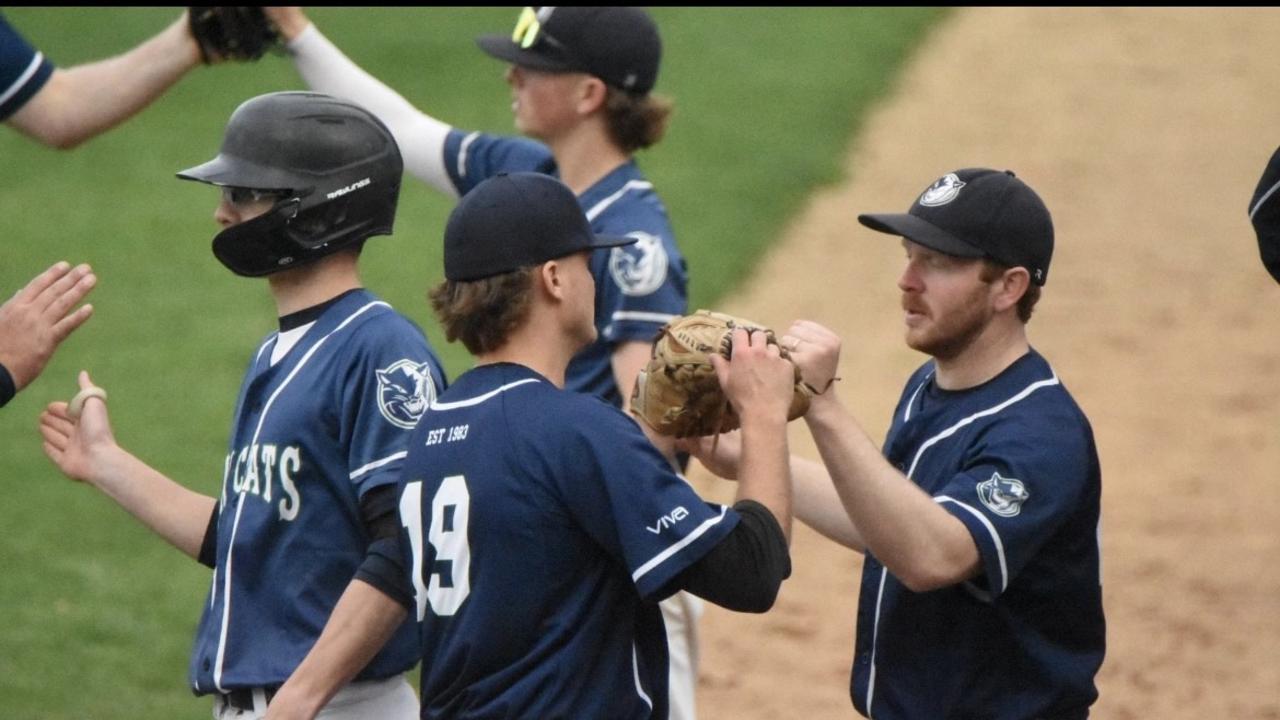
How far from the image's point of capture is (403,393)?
4000 millimetres

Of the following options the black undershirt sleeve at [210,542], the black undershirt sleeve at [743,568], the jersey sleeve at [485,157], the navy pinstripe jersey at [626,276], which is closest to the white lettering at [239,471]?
the black undershirt sleeve at [210,542]

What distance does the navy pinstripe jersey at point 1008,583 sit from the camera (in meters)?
3.90

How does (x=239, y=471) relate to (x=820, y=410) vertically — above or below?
below

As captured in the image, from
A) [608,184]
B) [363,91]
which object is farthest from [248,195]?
[363,91]

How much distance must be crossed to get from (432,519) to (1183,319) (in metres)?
9.39

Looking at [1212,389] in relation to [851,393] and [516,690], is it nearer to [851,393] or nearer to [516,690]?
[851,393]

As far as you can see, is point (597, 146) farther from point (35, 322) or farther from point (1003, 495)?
point (1003, 495)

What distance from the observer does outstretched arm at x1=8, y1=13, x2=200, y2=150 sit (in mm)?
6234

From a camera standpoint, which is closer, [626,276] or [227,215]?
[227,215]

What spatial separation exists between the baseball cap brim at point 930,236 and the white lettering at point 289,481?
1475 mm

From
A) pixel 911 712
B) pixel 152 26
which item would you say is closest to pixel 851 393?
pixel 911 712

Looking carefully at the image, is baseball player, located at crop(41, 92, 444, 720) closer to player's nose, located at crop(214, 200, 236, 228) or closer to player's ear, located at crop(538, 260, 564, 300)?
player's nose, located at crop(214, 200, 236, 228)

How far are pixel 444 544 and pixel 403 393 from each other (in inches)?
→ 19.4

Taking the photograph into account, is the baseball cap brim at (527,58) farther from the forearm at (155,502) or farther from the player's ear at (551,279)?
the player's ear at (551,279)
